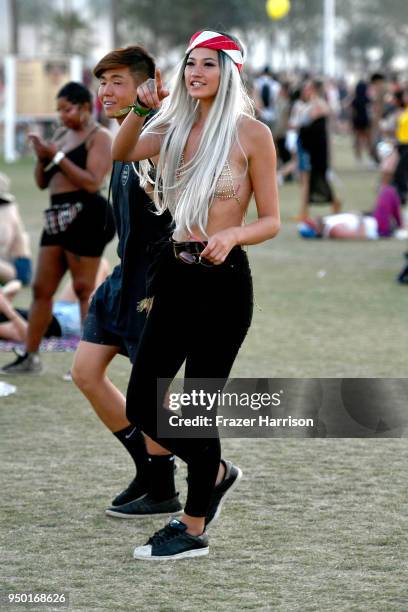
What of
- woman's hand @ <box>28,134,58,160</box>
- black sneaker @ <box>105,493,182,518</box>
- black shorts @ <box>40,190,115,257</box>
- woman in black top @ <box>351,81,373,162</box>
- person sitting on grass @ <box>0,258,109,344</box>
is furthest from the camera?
woman in black top @ <box>351,81,373,162</box>

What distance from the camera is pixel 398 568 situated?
15.6ft

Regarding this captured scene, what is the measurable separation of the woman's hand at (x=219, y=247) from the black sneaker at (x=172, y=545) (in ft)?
3.60

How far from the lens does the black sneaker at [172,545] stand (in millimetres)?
4867

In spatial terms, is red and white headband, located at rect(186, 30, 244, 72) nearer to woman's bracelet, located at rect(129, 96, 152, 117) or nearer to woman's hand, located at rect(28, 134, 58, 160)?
woman's bracelet, located at rect(129, 96, 152, 117)

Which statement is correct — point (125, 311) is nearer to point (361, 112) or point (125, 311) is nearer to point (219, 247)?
point (219, 247)

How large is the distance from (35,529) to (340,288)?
24.1 ft

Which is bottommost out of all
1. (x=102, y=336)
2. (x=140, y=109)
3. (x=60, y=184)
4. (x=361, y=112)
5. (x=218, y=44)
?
(x=361, y=112)

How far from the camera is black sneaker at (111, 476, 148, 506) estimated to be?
18.0 ft

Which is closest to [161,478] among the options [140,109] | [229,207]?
[229,207]

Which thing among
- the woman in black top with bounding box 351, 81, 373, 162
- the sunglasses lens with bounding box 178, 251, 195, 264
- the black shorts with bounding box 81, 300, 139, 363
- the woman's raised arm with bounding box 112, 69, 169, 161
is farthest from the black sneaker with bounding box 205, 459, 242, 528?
the woman in black top with bounding box 351, 81, 373, 162

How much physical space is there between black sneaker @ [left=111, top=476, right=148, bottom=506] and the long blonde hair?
1335 mm

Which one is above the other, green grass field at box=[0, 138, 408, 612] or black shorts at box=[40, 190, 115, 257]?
black shorts at box=[40, 190, 115, 257]

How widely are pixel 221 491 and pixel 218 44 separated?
1767 mm

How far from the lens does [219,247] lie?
4422 mm
